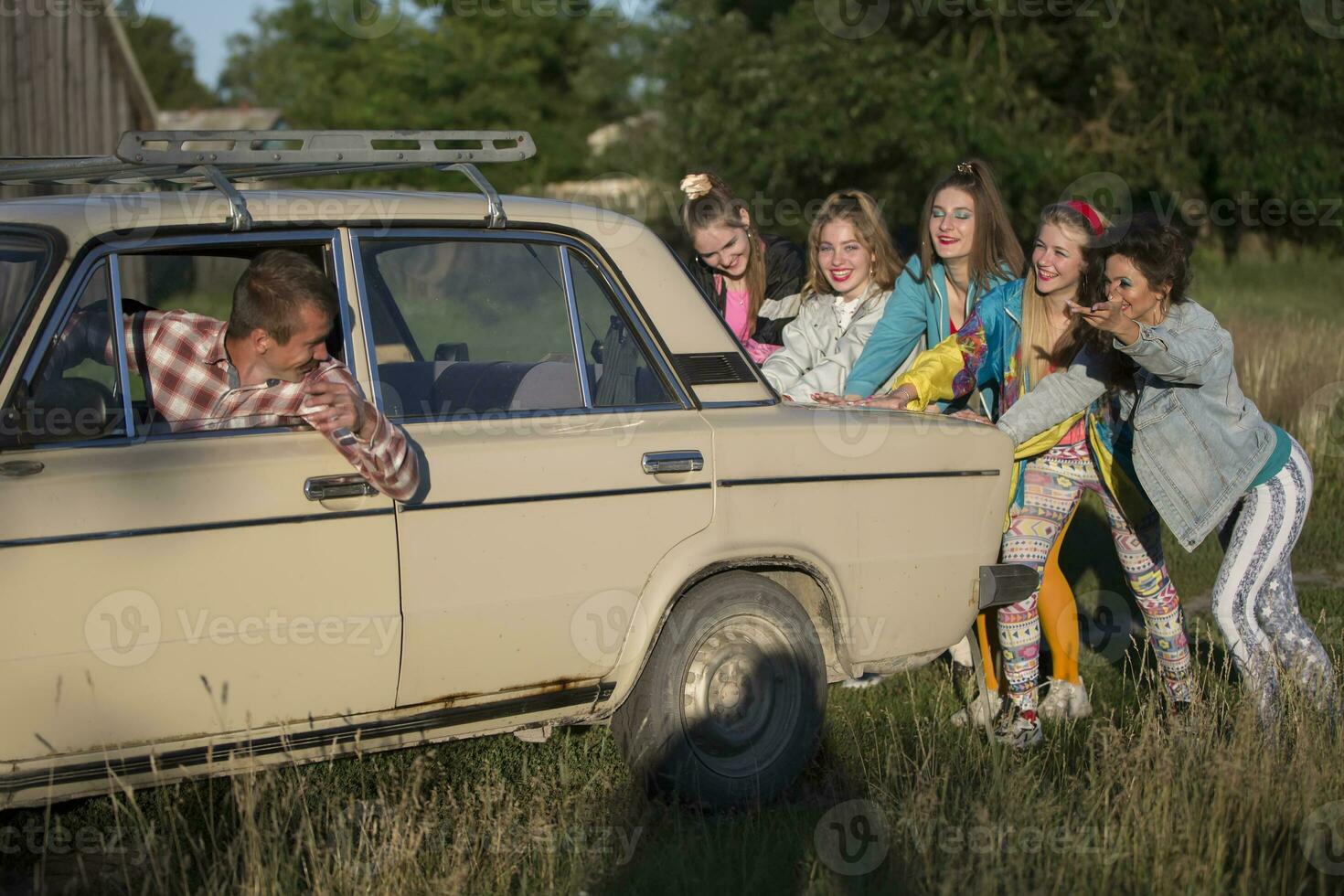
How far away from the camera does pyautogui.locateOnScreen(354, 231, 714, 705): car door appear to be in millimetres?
3912

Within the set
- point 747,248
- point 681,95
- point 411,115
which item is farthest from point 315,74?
point 747,248

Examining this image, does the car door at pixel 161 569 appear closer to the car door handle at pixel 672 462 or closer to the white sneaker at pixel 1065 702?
the car door handle at pixel 672 462

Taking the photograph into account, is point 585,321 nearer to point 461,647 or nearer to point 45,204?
point 461,647

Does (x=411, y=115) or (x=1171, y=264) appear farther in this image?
(x=411, y=115)

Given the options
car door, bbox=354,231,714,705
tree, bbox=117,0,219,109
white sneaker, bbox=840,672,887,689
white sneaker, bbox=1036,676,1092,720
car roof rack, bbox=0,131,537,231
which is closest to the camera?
car roof rack, bbox=0,131,537,231

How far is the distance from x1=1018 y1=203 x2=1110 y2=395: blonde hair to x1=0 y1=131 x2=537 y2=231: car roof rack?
2.05 metres

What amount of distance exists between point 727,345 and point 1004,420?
1189mm

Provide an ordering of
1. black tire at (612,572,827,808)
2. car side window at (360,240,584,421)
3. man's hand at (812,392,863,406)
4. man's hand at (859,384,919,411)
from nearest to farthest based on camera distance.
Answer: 1. car side window at (360,240,584,421)
2. black tire at (612,572,827,808)
3. man's hand at (812,392,863,406)
4. man's hand at (859,384,919,411)

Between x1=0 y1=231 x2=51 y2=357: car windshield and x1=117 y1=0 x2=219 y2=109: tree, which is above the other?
x1=117 y1=0 x2=219 y2=109: tree

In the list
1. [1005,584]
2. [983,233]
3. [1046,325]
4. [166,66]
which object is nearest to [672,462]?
[1005,584]

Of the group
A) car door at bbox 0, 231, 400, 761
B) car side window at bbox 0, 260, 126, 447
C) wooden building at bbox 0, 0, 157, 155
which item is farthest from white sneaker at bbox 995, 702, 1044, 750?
wooden building at bbox 0, 0, 157, 155

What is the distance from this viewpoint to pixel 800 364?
5770mm

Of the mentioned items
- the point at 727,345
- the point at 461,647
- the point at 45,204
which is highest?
the point at 45,204

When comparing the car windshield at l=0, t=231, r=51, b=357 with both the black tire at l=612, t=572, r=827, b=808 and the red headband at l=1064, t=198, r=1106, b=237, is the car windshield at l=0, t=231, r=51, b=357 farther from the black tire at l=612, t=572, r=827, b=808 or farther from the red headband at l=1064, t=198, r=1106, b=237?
the red headband at l=1064, t=198, r=1106, b=237
